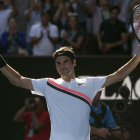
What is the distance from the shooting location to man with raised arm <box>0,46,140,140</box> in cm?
464

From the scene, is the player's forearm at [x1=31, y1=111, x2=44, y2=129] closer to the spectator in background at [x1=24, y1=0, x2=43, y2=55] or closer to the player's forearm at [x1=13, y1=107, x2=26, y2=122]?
the player's forearm at [x1=13, y1=107, x2=26, y2=122]

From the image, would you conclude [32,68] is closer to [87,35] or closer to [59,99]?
[87,35]

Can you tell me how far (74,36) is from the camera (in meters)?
9.13

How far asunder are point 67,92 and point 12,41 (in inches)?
180

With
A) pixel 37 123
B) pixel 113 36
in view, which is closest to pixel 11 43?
pixel 113 36

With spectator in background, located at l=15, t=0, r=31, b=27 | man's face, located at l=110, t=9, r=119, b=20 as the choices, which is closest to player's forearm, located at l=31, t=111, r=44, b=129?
man's face, located at l=110, t=9, r=119, b=20

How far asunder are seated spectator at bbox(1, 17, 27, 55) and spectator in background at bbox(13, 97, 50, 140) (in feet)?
5.76

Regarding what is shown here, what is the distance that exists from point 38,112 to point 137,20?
9.87 ft

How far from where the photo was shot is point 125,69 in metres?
4.72

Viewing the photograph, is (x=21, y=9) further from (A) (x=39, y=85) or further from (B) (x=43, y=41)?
(A) (x=39, y=85)

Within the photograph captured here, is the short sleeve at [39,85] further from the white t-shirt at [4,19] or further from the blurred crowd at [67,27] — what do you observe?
the white t-shirt at [4,19]

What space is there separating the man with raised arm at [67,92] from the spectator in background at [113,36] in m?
4.33

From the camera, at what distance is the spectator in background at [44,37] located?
363 inches

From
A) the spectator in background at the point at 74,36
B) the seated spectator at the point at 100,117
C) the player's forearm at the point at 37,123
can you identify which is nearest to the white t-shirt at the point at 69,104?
the seated spectator at the point at 100,117
